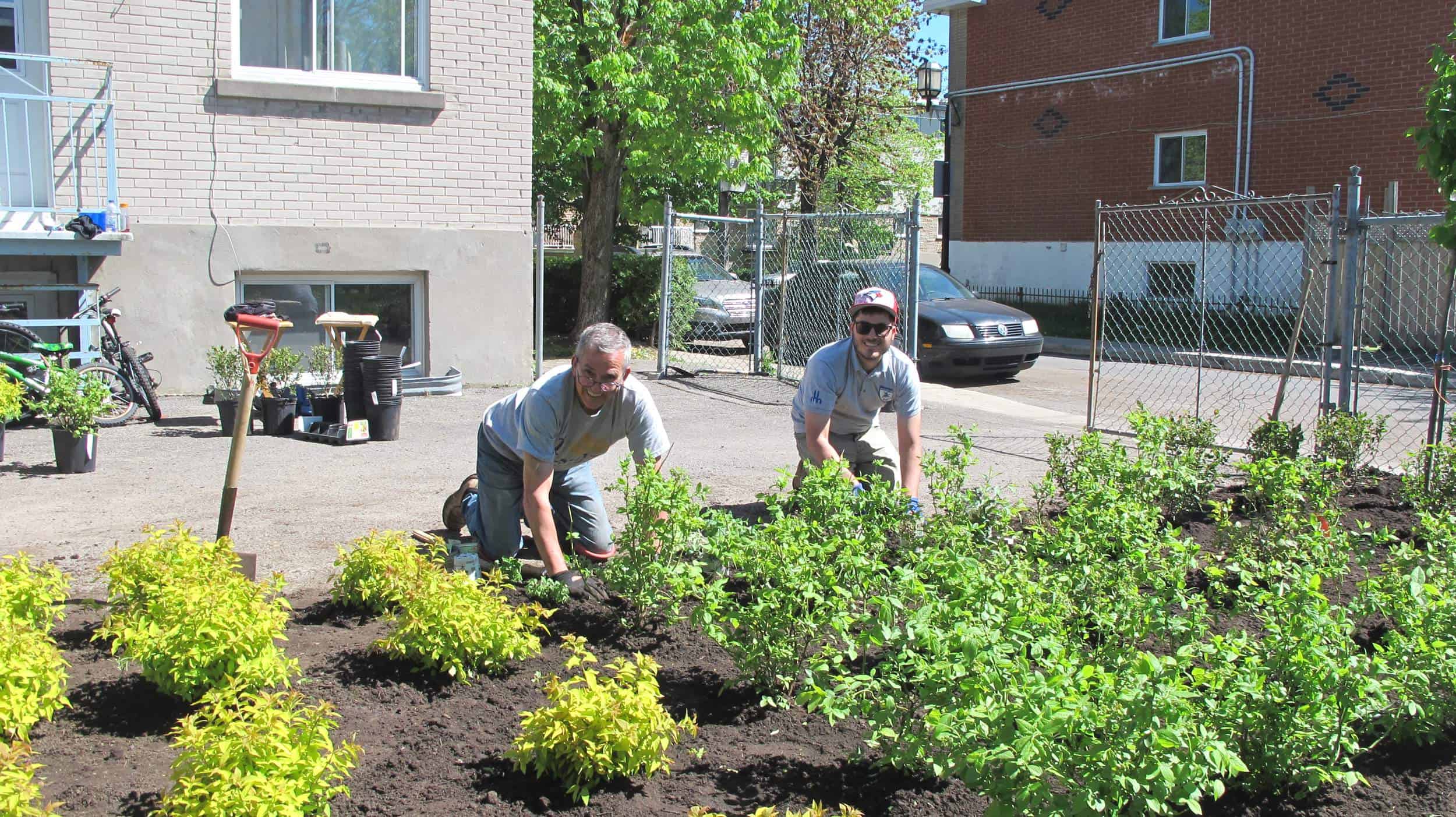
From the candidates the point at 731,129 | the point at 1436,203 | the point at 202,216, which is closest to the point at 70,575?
the point at 202,216

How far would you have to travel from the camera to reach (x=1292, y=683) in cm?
322

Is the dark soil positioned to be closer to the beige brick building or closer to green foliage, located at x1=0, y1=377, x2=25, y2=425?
green foliage, located at x1=0, y1=377, x2=25, y2=425

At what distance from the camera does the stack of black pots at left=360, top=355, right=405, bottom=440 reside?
29.7 ft

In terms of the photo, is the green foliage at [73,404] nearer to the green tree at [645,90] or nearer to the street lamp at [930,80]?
the green tree at [645,90]

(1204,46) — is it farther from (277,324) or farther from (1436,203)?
(277,324)

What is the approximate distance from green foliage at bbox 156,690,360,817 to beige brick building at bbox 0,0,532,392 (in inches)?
Answer: 333

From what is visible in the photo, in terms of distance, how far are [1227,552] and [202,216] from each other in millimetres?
9369

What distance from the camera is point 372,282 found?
476 inches

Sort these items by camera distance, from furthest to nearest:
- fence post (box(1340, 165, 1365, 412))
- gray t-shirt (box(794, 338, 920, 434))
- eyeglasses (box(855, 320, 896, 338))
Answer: fence post (box(1340, 165, 1365, 412)) < gray t-shirt (box(794, 338, 920, 434)) < eyeglasses (box(855, 320, 896, 338))

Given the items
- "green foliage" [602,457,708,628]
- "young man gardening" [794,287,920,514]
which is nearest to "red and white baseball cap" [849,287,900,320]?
"young man gardening" [794,287,920,514]

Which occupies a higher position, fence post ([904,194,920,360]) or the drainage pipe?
the drainage pipe

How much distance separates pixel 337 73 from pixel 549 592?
849 cm

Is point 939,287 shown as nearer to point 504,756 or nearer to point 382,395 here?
point 382,395

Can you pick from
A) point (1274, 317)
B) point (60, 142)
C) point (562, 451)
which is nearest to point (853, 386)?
point (562, 451)
